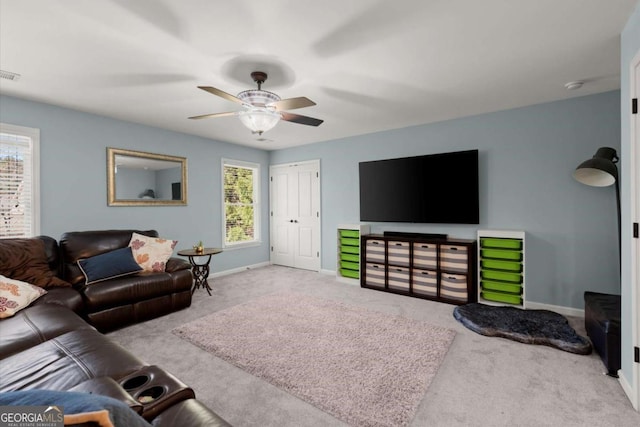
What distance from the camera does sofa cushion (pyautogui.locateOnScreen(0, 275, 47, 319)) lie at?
216 cm

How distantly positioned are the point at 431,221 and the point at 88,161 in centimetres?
460

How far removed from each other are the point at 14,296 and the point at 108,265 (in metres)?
0.92

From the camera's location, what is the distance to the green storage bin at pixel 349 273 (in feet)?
15.8

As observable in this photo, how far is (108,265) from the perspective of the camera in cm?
318

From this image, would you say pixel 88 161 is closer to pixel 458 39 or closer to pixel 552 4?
pixel 458 39

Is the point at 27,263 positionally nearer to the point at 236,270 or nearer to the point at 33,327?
the point at 33,327

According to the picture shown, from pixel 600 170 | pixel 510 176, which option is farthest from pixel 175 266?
pixel 600 170

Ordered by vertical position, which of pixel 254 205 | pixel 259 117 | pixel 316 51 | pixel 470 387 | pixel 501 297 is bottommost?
pixel 470 387

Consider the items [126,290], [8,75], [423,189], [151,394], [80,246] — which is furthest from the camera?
[423,189]

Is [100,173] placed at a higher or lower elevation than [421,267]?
higher

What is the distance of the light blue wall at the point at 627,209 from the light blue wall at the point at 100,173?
16.4 ft

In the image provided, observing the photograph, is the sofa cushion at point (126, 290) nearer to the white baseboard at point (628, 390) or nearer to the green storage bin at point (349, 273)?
the green storage bin at point (349, 273)

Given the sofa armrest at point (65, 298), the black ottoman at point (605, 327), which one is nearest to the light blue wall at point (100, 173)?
the sofa armrest at point (65, 298)

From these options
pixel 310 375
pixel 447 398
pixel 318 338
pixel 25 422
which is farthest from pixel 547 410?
pixel 25 422
